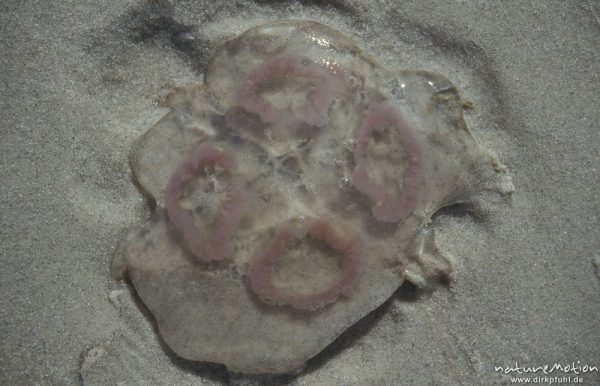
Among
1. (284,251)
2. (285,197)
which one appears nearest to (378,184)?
(285,197)

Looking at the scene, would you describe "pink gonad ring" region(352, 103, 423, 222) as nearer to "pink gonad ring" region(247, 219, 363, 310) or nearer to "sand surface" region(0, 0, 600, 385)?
"pink gonad ring" region(247, 219, 363, 310)

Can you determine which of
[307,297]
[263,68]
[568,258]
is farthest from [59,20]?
[568,258]

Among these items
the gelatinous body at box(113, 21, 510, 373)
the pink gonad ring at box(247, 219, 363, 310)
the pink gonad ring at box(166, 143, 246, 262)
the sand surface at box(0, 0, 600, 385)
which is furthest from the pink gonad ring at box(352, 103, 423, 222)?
the pink gonad ring at box(166, 143, 246, 262)

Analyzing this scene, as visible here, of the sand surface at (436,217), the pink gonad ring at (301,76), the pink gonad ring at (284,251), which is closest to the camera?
the pink gonad ring at (284,251)

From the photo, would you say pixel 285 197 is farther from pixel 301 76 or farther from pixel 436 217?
pixel 436 217

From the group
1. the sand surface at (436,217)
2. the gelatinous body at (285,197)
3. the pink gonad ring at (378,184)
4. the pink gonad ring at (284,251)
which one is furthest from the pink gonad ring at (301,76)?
the pink gonad ring at (284,251)

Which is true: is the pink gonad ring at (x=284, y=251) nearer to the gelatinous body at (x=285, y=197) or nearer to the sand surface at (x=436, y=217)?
the gelatinous body at (x=285, y=197)

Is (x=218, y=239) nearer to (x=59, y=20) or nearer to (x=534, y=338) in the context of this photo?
(x=59, y=20)

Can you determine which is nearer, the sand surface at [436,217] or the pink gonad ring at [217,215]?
the pink gonad ring at [217,215]

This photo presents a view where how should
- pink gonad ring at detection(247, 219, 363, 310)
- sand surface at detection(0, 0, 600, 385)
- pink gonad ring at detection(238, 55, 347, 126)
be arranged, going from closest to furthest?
pink gonad ring at detection(247, 219, 363, 310) < pink gonad ring at detection(238, 55, 347, 126) < sand surface at detection(0, 0, 600, 385)
